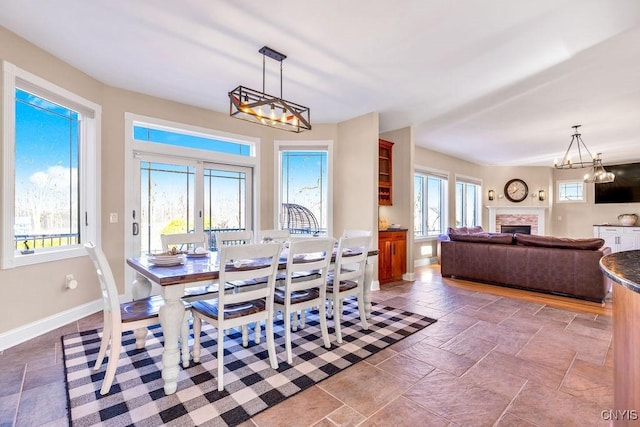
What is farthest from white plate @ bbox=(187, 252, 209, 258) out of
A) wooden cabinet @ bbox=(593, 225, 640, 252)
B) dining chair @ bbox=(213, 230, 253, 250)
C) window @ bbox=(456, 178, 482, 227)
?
wooden cabinet @ bbox=(593, 225, 640, 252)

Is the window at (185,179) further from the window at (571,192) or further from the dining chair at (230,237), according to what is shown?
the window at (571,192)

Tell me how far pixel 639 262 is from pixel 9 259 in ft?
14.6

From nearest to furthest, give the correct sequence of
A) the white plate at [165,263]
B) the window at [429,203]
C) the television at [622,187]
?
the white plate at [165,263]
the window at [429,203]
the television at [622,187]

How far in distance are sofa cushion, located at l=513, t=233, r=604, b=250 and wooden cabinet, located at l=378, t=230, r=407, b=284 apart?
1.73 meters

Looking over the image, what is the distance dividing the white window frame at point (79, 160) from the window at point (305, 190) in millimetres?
2594

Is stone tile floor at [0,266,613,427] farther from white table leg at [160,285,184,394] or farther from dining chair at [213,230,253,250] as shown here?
dining chair at [213,230,253,250]

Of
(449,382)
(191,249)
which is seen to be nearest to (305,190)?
(191,249)

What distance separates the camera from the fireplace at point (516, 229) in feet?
29.7

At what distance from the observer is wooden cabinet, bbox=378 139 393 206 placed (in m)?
5.52

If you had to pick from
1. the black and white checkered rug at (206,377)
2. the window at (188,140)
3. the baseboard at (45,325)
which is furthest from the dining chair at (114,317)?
the window at (188,140)

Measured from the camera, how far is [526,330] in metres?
3.09

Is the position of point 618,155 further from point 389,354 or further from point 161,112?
point 161,112

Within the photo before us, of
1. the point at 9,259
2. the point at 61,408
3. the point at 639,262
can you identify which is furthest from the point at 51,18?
Result: the point at 639,262

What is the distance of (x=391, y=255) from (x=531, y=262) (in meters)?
2.03
